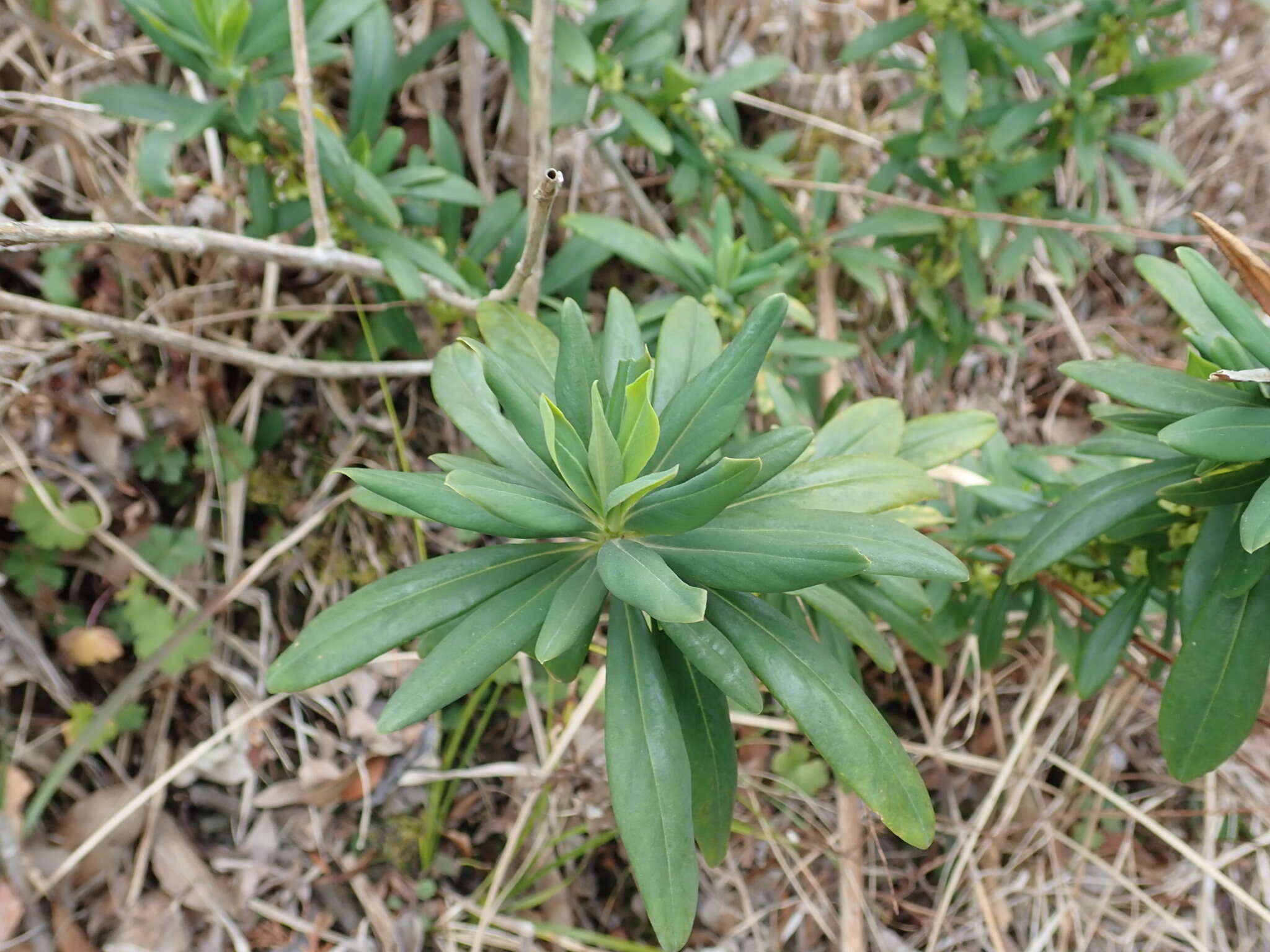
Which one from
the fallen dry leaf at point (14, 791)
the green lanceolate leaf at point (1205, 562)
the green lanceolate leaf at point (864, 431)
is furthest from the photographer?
the fallen dry leaf at point (14, 791)

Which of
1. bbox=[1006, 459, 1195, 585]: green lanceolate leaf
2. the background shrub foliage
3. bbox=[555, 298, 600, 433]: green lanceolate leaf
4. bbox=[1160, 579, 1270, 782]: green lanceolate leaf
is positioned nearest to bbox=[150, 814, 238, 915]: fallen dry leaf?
the background shrub foliage

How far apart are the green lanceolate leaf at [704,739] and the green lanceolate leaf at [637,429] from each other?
11.1 inches

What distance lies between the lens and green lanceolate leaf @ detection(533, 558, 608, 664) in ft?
3.18

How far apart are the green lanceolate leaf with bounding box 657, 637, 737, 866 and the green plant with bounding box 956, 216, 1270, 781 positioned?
526 mm

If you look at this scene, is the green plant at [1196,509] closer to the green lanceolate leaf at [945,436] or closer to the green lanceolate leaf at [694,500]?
the green lanceolate leaf at [945,436]

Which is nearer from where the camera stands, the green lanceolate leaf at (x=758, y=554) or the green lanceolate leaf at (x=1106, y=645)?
the green lanceolate leaf at (x=758, y=554)

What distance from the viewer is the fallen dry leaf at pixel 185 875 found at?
2082mm

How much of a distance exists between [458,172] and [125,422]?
107 centimetres

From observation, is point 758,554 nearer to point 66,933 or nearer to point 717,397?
point 717,397

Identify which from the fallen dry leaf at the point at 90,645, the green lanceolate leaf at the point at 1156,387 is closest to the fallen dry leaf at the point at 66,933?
the fallen dry leaf at the point at 90,645

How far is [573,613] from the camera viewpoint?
40.9 inches

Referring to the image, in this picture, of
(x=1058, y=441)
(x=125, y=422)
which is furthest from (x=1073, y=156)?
(x=125, y=422)

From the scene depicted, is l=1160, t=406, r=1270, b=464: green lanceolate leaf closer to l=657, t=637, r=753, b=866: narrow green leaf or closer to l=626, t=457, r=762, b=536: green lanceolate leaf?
l=626, t=457, r=762, b=536: green lanceolate leaf

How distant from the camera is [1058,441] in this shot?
296 cm
